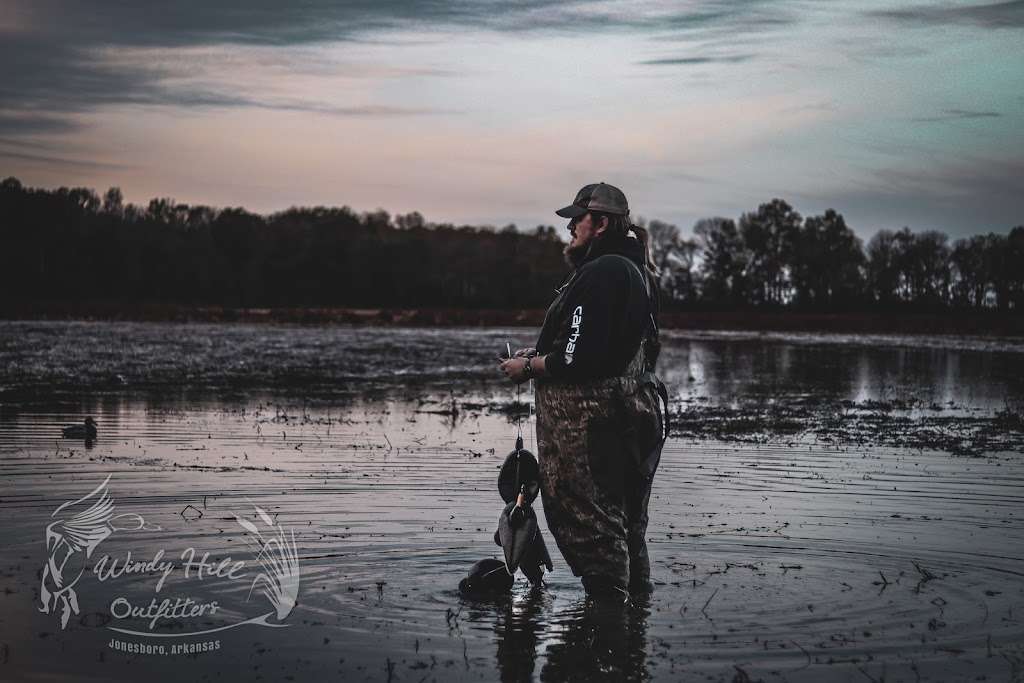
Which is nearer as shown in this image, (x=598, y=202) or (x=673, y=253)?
(x=598, y=202)

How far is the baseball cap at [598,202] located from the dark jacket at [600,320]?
28 cm

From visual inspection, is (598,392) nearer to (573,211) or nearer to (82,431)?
(573,211)

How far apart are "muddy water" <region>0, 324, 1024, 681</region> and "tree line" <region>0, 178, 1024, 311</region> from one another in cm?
7576

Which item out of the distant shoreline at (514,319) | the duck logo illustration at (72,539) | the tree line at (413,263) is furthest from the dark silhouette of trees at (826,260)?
the duck logo illustration at (72,539)

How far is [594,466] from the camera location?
604cm

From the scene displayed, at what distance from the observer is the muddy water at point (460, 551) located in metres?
5.29

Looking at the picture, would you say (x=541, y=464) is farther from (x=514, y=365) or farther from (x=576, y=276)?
(x=576, y=276)

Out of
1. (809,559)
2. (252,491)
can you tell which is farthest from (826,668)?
(252,491)

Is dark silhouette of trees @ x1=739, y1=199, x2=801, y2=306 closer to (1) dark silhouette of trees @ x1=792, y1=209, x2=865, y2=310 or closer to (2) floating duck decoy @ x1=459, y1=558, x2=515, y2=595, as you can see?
(1) dark silhouette of trees @ x1=792, y1=209, x2=865, y2=310

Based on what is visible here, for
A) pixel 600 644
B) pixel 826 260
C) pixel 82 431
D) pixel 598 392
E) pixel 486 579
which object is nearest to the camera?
pixel 600 644

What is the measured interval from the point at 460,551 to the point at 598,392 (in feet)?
6.75

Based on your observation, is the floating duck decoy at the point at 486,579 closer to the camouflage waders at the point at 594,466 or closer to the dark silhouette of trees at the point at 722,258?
the camouflage waders at the point at 594,466

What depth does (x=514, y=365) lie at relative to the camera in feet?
19.9

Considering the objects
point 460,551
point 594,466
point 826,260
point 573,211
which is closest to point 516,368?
point 594,466
